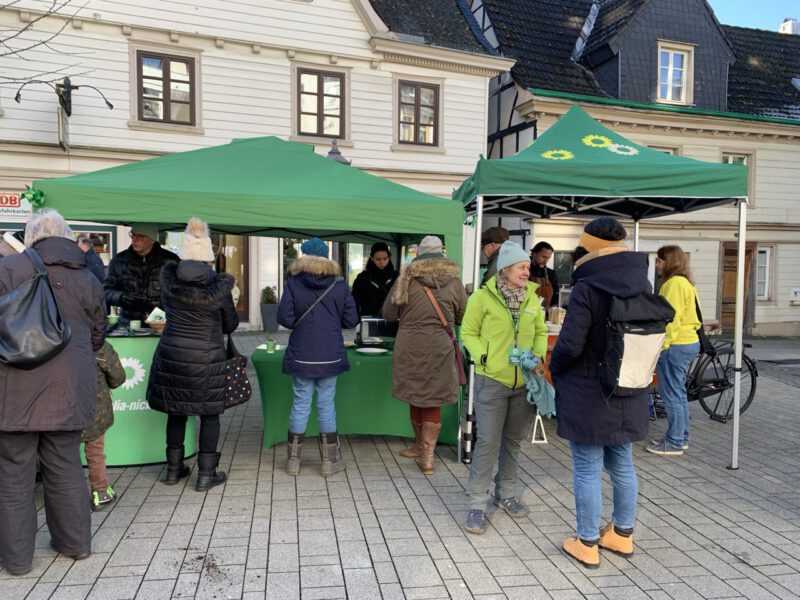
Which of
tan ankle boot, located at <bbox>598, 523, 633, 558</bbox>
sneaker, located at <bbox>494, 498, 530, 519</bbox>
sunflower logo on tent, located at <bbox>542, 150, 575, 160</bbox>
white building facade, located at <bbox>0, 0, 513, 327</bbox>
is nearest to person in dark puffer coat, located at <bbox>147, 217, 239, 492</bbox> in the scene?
sneaker, located at <bbox>494, 498, 530, 519</bbox>

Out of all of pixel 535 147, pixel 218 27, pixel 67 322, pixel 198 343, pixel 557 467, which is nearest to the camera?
pixel 67 322

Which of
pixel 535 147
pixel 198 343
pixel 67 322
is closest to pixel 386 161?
pixel 535 147

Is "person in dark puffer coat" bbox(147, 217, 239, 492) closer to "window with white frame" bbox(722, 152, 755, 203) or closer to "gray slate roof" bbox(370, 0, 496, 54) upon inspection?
"gray slate roof" bbox(370, 0, 496, 54)

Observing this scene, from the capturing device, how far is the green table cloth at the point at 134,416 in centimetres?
462

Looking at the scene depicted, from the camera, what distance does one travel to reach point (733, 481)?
15.5ft

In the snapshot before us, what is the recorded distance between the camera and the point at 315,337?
4.53 metres

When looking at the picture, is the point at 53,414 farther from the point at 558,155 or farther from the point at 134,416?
the point at 558,155

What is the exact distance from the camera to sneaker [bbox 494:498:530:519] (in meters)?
3.97

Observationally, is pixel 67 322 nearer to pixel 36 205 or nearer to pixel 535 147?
pixel 36 205

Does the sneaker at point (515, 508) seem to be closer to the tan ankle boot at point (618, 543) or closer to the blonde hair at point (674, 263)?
the tan ankle boot at point (618, 543)

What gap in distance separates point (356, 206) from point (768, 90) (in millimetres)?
17483

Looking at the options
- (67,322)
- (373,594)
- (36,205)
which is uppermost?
(36,205)

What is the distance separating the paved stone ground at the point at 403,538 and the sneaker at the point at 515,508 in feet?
0.20

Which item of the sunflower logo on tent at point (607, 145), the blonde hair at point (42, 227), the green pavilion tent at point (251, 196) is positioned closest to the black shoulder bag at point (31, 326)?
the blonde hair at point (42, 227)
